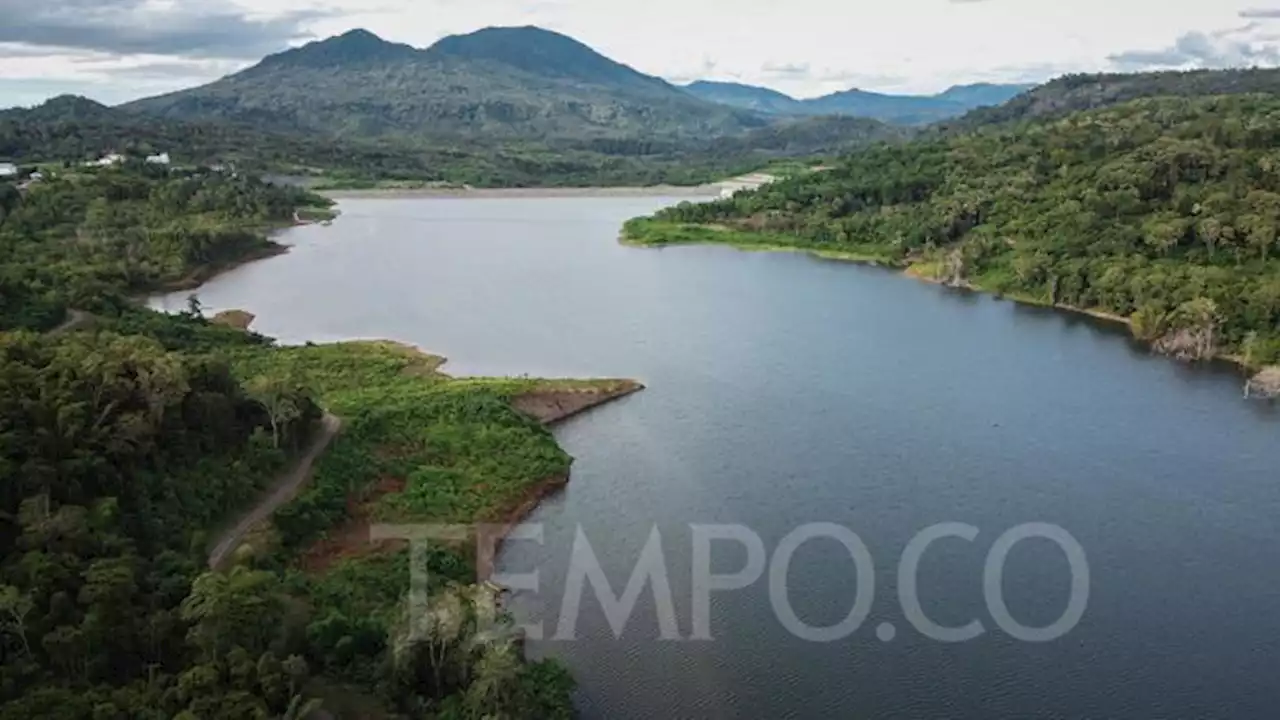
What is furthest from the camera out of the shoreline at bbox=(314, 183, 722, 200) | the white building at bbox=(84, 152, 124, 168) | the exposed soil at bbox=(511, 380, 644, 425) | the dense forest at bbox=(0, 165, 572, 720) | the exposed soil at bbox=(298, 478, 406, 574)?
the shoreline at bbox=(314, 183, 722, 200)

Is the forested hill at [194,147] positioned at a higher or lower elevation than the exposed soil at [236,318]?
higher

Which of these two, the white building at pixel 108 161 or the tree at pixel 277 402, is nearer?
the tree at pixel 277 402

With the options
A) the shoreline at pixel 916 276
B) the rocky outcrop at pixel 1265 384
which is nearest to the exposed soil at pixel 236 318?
the shoreline at pixel 916 276

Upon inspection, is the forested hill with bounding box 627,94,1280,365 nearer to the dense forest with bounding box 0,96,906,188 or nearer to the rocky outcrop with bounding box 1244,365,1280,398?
the rocky outcrop with bounding box 1244,365,1280,398

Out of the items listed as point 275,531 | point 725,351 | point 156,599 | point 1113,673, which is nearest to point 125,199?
point 725,351

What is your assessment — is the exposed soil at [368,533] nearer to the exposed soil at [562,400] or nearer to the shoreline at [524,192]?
the exposed soil at [562,400]

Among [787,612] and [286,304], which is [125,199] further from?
[787,612]

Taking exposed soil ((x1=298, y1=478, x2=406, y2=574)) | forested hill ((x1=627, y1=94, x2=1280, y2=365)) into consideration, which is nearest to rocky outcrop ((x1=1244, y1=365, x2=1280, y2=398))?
forested hill ((x1=627, y1=94, x2=1280, y2=365))
